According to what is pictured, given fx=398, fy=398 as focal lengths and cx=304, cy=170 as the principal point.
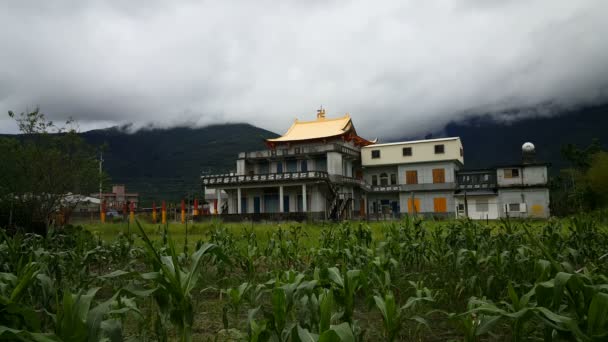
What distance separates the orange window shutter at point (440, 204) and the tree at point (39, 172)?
90.8ft

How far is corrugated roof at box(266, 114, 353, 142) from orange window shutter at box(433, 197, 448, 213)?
1022 cm

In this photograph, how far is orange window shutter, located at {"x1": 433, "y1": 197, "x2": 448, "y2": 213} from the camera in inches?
1378

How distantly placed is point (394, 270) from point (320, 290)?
6.38 ft

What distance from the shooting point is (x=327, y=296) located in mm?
2205

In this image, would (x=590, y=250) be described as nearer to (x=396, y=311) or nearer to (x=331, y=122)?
(x=396, y=311)

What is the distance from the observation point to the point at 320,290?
317 cm

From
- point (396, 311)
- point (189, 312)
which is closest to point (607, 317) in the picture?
point (396, 311)

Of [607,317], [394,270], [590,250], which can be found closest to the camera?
[607,317]

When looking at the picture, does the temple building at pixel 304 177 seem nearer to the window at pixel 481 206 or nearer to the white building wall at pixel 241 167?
the white building wall at pixel 241 167

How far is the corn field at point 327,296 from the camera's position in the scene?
202 cm

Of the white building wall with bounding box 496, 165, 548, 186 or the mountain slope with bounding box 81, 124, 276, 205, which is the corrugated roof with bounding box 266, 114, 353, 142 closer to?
the white building wall with bounding box 496, 165, 548, 186

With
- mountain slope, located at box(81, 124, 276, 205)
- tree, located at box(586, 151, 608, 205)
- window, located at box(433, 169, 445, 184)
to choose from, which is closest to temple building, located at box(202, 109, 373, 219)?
window, located at box(433, 169, 445, 184)

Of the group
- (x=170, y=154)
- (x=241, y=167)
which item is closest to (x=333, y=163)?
(x=241, y=167)

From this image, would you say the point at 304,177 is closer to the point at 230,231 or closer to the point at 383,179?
the point at 383,179
